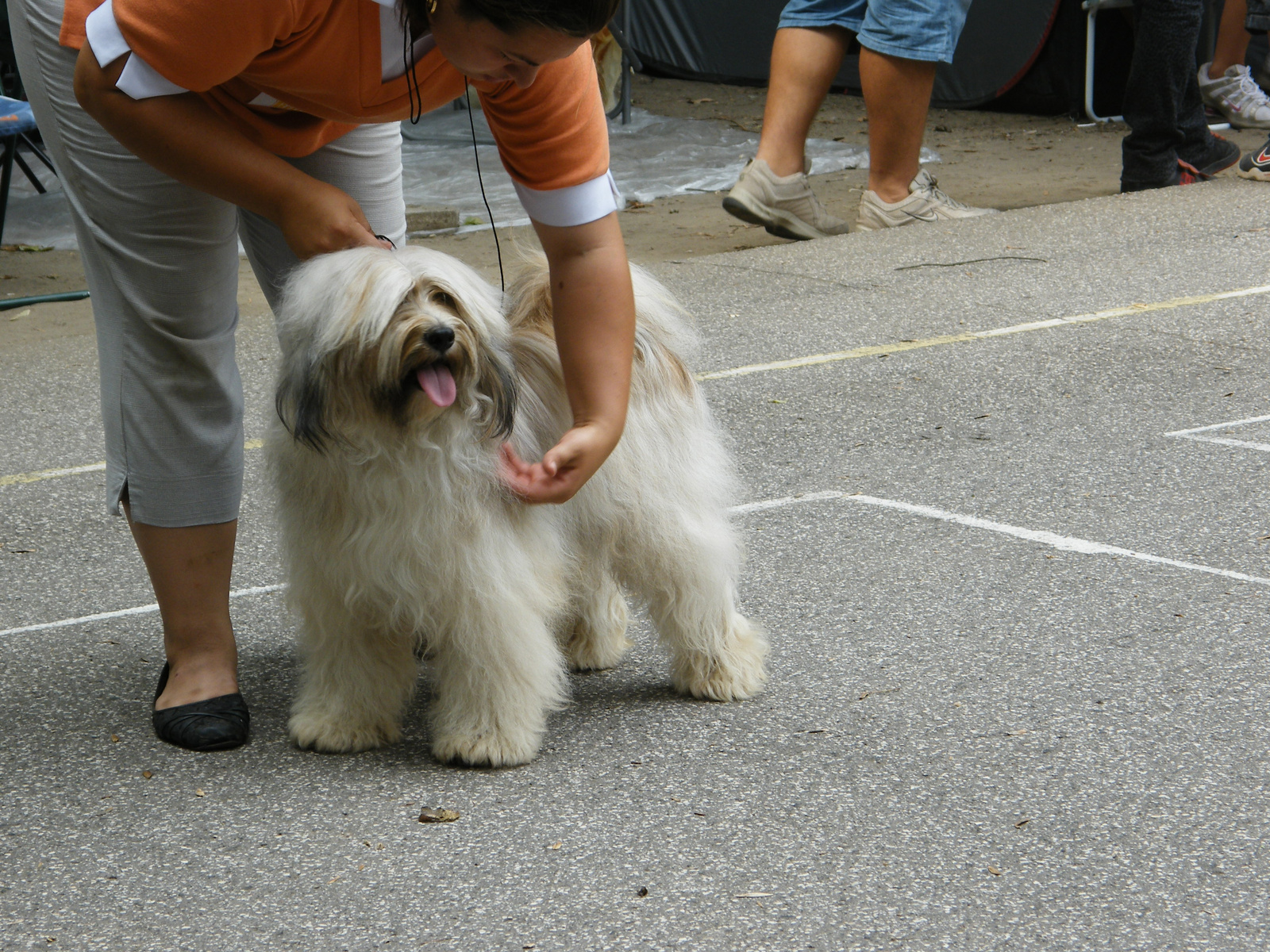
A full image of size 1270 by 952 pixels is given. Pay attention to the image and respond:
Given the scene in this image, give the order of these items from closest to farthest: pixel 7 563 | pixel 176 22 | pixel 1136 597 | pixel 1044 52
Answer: pixel 176 22
pixel 1136 597
pixel 7 563
pixel 1044 52

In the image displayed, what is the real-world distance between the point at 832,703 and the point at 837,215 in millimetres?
6412

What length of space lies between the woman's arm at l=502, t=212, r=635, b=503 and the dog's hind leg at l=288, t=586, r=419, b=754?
1.47 feet

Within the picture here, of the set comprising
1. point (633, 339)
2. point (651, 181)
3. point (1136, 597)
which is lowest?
point (651, 181)

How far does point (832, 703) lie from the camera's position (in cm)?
288

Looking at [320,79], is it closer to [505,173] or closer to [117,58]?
[117,58]

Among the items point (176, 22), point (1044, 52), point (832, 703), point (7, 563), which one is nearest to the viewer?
point (176, 22)

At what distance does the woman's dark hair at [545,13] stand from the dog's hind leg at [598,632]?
126 centimetres

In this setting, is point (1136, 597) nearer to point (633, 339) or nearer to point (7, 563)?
point (633, 339)

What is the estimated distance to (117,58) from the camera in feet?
7.25

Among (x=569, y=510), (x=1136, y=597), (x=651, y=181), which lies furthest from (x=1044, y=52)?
(x=569, y=510)

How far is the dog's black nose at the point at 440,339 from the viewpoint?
223 cm

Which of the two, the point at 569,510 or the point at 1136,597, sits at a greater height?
the point at 569,510

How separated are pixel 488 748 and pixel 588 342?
0.78m

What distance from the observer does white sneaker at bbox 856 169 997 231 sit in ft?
26.1
